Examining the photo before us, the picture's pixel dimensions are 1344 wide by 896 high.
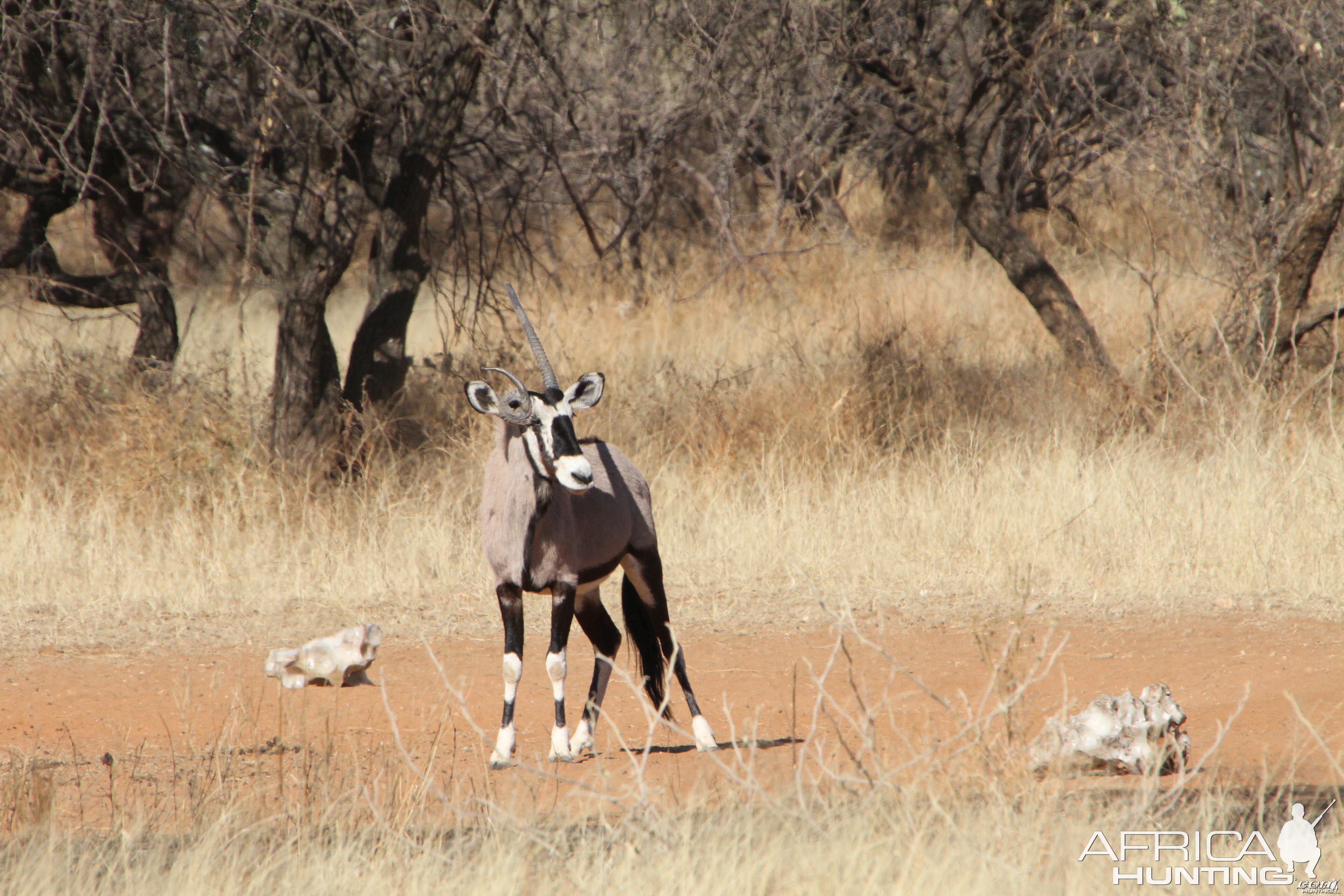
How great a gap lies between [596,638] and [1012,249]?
794 centimetres

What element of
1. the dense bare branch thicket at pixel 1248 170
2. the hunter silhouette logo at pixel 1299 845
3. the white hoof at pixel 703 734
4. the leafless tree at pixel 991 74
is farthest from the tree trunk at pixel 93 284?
the hunter silhouette logo at pixel 1299 845

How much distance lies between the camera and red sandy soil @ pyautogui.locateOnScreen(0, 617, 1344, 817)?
4.39 meters

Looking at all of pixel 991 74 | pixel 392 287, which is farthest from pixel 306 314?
pixel 991 74

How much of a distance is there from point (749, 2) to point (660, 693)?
6826 mm

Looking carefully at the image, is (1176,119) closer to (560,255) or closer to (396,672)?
(560,255)

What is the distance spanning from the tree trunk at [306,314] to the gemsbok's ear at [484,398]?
4.93 m

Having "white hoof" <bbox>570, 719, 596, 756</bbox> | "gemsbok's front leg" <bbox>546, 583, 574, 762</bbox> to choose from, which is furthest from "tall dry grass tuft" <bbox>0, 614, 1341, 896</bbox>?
"white hoof" <bbox>570, 719, 596, 756</bbox>

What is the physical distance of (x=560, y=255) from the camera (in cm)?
1573

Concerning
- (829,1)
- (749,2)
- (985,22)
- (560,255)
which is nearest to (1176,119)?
(985,22)

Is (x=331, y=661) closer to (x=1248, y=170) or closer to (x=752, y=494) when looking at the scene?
(x=752, y=494)

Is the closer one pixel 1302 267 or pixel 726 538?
pixel 726 538

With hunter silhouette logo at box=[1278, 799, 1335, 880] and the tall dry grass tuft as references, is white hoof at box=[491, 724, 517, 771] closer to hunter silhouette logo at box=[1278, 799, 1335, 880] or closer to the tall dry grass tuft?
the tall dry grass tuft

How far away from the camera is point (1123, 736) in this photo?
14.1 feet

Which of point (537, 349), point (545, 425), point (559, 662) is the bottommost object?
point (559, 662)
